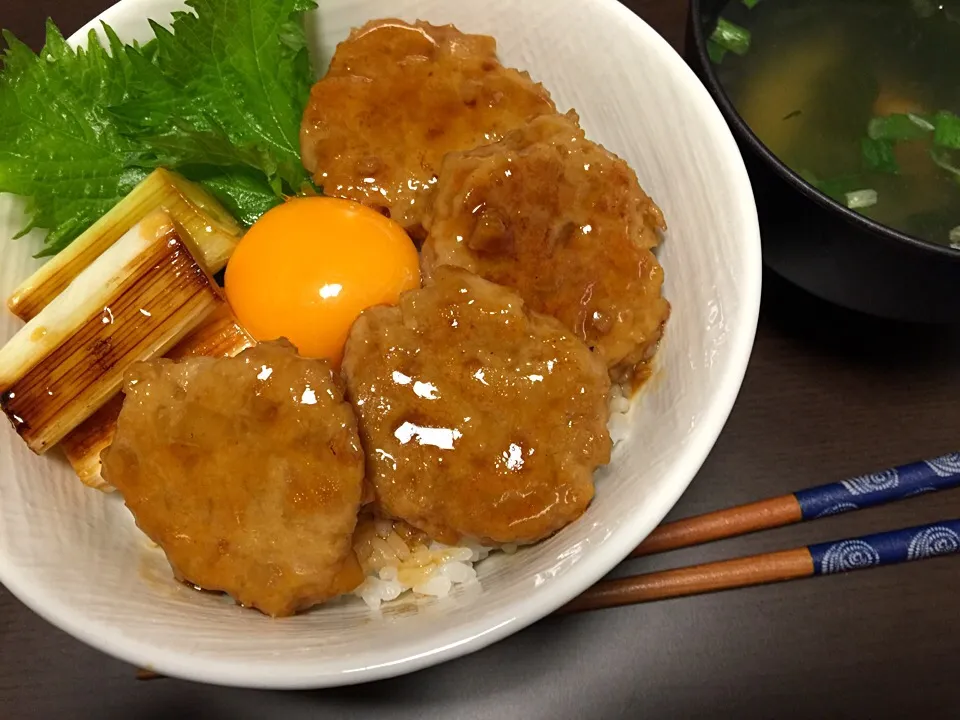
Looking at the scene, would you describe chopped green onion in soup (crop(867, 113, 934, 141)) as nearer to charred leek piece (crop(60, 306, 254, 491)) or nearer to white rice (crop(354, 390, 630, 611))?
white rice (crop(354, 390, 630, 611))

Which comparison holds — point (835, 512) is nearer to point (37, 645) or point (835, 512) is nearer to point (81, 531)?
point (81, 531)

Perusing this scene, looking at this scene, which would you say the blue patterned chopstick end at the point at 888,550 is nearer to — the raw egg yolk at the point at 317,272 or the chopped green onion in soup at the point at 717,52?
the raw egg yolk at the point at 317,272

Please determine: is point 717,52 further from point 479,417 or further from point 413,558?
point 413,558

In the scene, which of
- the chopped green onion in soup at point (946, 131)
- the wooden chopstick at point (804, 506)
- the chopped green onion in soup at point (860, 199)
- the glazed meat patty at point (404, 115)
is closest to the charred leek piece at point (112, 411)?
the glazed meat patty at point (404, 115)

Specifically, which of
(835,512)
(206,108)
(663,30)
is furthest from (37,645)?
(663,30)

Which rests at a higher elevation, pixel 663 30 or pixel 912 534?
pixel 663 30

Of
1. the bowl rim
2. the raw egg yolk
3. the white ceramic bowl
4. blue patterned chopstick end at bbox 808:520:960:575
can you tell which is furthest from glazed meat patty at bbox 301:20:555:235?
blue patterned chopstick end at bbox 808:520:960:575

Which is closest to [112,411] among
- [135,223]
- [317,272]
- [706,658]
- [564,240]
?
[135,223]
